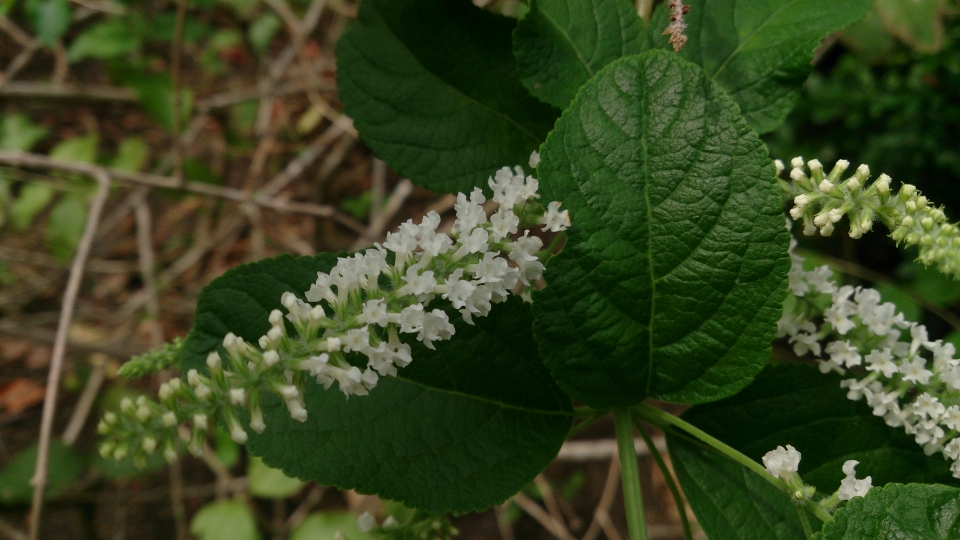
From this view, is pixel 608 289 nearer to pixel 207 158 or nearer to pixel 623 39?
pixel 623 39

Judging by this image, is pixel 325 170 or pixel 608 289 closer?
pixel 608 289

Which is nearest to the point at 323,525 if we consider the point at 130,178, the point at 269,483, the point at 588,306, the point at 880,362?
the point at 269,483

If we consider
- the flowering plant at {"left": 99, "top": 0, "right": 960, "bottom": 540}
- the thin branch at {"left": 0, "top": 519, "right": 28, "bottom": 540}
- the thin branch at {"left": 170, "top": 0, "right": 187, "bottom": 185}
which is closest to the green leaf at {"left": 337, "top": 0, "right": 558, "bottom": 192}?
the flowering plant at {"left": 99, "top": 0, "right": 960, "bottom": 540}

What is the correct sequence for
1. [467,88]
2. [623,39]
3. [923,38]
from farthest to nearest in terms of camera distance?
[923,38] → [467,88] → [623,39]

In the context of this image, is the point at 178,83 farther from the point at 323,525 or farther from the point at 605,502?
the point at 605,502

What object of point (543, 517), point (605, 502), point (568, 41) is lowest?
point (543, 517)

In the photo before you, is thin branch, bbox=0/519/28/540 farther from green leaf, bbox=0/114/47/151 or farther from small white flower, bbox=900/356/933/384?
small white flower, bbox=900/356/933/384

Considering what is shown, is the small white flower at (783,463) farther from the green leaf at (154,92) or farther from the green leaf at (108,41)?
the green leaf at (108,41)

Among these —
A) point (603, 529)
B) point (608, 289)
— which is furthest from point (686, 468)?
point (603, 529)
